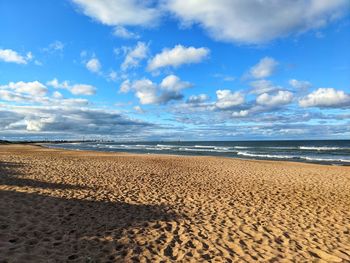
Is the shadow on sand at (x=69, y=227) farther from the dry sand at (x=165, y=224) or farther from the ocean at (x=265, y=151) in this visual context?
the ocean at (x=265, y=151)

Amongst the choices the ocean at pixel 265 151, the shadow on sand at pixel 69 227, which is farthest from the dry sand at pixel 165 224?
the ocean at pixel 265 151

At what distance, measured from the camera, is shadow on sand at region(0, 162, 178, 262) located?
19.5 feet

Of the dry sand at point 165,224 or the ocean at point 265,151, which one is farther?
the ocean at point 265,151

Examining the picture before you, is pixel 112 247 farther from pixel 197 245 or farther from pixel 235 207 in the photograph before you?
pixel 235 207

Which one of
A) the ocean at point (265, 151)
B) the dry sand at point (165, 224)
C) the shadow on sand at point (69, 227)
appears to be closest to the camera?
the shadow on sand at point (69, 227)

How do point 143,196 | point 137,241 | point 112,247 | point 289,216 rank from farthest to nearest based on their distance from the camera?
1. point 143,196
2. point 289,216
3. point 137,241
4. point 112,247

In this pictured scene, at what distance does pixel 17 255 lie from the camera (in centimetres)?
570

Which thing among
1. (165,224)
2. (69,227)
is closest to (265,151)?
(165,224)

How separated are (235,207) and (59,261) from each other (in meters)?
6.70

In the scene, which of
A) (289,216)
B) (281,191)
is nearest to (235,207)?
(289,216)

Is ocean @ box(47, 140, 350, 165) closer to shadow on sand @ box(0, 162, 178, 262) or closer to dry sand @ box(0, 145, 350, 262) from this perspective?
dry sand @ box(0, 145, 350, 262)

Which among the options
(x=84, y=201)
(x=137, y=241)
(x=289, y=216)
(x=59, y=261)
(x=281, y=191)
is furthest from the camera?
(x=281, y=191)

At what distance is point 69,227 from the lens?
24.8 ft

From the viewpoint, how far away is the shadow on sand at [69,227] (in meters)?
5.96
